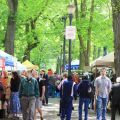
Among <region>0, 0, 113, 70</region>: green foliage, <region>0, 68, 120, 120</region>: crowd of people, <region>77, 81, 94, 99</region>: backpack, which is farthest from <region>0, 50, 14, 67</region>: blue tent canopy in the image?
<region>0, 0, 113, 70</region>: green foliage

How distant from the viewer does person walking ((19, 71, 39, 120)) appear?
1516cm

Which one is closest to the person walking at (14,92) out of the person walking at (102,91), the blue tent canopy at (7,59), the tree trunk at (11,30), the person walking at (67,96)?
the blue tent canopy at (7,59)

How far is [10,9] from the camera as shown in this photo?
93.6 ft

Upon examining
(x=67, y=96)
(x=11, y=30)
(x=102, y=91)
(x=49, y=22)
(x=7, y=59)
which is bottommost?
(x=67, y=96)

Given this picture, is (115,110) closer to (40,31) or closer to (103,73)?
(103,73)

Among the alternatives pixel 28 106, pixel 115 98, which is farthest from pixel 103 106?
pixel 28 106

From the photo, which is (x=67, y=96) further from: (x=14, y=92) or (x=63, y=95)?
(x=14, y=92)

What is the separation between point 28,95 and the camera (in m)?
15.1

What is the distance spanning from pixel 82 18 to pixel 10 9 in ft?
46.7

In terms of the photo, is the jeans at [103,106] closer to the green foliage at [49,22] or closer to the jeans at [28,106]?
the jeans at [28,106]

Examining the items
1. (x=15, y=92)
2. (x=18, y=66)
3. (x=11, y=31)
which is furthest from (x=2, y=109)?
(x=11, y=31)

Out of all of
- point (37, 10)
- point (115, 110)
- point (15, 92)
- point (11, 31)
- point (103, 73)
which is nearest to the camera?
point (115, 110)

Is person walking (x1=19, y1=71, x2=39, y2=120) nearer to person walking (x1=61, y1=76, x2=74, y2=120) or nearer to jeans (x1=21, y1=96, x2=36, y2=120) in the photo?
jeans (x1=21, y1=96, x2=36, y2=120)

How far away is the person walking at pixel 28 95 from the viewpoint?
49.7 ft
